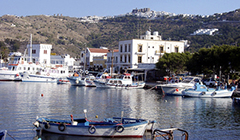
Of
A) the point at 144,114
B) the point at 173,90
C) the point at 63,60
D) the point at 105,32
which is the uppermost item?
the point at 105,32

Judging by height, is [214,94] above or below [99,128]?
above

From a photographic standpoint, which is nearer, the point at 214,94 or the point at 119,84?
the point at 214,94

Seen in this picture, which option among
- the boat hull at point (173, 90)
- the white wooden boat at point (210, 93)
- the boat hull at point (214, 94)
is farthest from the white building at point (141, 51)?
the boat hull at point (214, 94)

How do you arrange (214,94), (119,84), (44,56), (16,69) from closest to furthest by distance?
(214,94) → (119,84) → (16,69) → (44,56)

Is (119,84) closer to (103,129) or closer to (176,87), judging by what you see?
(176,87)

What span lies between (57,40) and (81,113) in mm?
143793

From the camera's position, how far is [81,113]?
100 feet

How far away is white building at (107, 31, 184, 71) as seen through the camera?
79562 mm

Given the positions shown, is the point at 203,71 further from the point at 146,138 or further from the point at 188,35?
the point at 188,35

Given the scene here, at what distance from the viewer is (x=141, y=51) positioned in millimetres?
Result: 80688

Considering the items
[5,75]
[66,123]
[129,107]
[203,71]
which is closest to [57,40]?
[5,75]

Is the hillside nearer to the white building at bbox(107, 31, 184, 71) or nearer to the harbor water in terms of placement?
the white building at bbox(107, 31, 184, 71)

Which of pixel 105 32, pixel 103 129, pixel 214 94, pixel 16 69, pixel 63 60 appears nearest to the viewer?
pixel 103 129

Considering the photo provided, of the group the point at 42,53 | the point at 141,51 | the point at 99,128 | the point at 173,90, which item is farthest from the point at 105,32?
the point at 99,128
